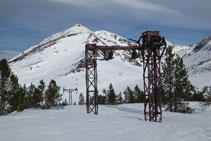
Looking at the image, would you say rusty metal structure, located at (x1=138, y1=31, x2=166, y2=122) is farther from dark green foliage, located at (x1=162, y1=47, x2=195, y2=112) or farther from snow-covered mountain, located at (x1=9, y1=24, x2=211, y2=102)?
snow-covered mountain, located at (x1=9, y1=24, x2=211, y2=102)

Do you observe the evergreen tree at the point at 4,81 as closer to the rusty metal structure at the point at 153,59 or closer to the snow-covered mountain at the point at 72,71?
the rusty metal structure at the point at 153,59

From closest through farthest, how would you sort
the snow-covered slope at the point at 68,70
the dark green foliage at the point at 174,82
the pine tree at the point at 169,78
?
the dark green foliage at the point at 174,82, the pine tree at the point at 169,78, the snow-covered slope at the point at 68,70

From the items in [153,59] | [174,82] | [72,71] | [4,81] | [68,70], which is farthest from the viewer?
[68,70]

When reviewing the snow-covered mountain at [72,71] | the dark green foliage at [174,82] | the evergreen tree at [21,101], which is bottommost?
the evergreen tree at [21,101]

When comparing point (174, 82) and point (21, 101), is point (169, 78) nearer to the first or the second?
point (174, 82)

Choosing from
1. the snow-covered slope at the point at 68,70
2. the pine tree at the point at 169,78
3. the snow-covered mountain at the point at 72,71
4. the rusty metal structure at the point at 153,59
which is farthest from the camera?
the snow-covered slope at the point at 68,70

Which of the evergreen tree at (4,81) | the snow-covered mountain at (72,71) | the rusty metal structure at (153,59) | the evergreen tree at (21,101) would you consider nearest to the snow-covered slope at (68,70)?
the snow-covered mountain at (72,71)

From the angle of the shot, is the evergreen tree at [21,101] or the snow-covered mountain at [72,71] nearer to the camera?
the evergreen tree at [21,101]

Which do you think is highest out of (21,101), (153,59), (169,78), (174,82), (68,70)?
(68,70)

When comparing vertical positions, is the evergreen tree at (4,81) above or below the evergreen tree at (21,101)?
above

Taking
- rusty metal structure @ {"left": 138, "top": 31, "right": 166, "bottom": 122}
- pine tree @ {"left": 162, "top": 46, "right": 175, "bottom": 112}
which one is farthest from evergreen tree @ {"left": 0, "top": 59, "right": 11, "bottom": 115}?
pine tree @ {"left": 162, "top": 46, "right": 175, "bottom": 112}

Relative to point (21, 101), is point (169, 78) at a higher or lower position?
higher

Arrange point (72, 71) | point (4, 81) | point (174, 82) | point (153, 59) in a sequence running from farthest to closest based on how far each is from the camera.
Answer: point (72, 71), point (4, 81), point (174, 82), point (153, 59)

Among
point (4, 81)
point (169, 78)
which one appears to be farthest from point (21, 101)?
point (169, 78)
